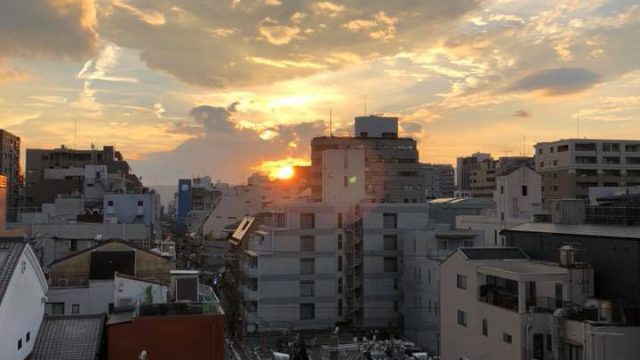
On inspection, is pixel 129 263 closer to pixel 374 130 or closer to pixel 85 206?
pixel 85 206

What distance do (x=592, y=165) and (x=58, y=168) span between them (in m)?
77.4

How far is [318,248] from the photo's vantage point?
4519 centimetres

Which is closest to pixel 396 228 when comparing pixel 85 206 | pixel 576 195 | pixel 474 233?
pixel 474 233

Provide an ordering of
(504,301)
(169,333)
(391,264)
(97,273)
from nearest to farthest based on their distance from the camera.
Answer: (169,333), (504,301), (97,273), (391,264)

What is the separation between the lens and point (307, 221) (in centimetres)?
4541

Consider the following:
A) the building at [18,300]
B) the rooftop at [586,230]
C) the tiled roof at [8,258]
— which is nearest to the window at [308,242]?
the rooftop at [586,230]

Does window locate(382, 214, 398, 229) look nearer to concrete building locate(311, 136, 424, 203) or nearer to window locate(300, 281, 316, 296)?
window locate(300, 281, 316, 296)

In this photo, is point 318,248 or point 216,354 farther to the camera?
point 318,248

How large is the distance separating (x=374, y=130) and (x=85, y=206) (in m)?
51.1

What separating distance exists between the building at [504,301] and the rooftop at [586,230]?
164 cm

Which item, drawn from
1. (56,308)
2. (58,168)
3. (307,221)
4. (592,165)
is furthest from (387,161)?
(56,308)

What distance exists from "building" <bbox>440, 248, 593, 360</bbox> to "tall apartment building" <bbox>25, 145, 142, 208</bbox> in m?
57.8

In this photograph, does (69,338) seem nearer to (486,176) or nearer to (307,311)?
(307,311)

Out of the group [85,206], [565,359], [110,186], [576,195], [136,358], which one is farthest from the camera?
[576,195]
